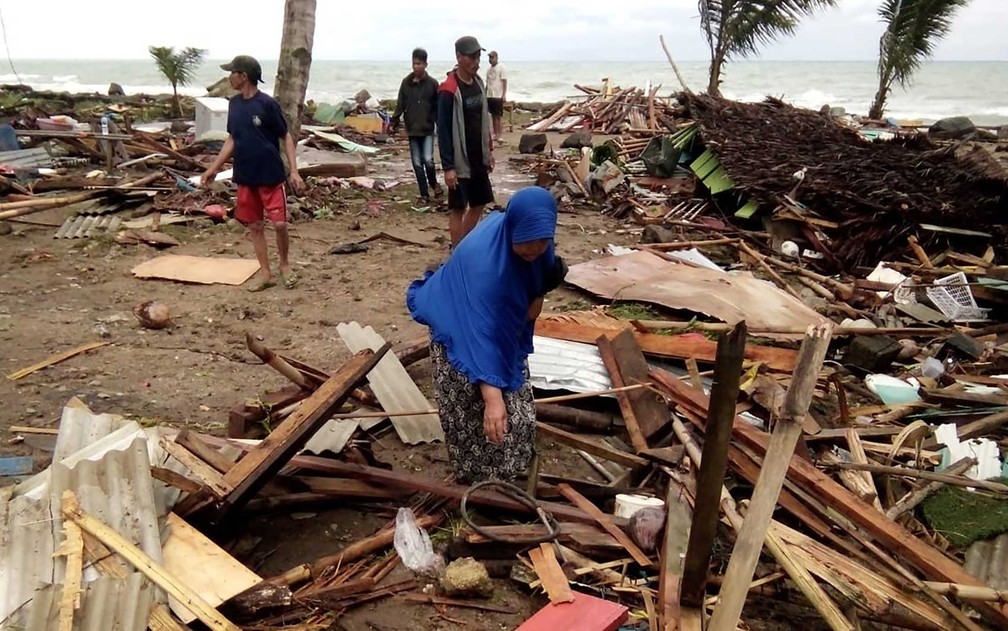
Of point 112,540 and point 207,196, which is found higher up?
point 207,196

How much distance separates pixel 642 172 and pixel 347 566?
422 inches

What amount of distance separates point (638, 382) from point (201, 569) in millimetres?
2759

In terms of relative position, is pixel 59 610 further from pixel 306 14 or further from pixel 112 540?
pixel 306 14

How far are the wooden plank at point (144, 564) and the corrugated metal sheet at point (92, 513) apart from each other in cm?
4

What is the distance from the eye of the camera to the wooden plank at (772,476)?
6.22ft

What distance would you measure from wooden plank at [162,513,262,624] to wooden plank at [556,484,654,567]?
5.22ft

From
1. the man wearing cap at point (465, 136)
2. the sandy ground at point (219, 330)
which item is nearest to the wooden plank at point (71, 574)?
the sandy ground at point (219, 330)

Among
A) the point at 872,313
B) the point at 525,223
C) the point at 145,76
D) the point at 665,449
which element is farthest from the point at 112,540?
the point at 145,76

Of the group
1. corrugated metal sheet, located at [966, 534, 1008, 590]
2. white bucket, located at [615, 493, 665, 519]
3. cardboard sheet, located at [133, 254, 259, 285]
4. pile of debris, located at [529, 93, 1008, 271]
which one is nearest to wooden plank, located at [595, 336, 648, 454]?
white bucket, located at [615, 493, 665, 519]

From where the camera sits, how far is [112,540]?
8.70 feet

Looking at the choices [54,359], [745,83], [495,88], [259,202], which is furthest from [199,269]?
[745,83]

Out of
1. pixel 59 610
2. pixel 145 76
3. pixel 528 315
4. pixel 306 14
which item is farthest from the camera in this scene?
pixel 145 76

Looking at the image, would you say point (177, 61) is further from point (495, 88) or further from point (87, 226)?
point (87, 226)

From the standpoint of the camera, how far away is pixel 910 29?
1803cm
